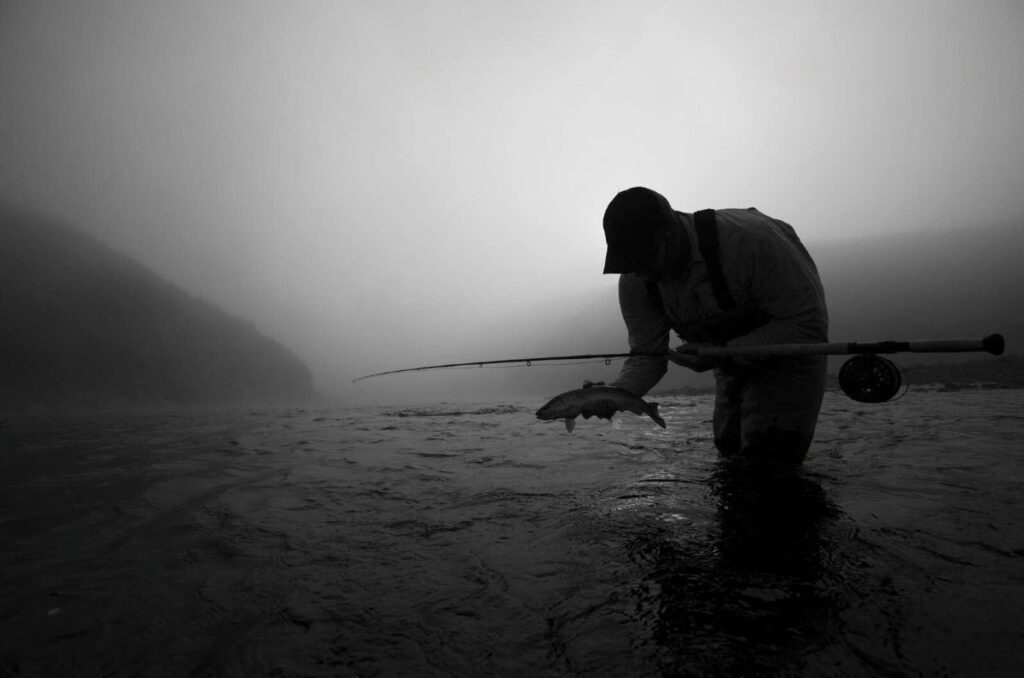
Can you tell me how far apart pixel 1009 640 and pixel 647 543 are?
5.24ft

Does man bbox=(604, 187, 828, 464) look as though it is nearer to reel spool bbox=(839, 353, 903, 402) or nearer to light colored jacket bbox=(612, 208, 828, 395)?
light colored jacket bbox=(612, 208, 828, 395)

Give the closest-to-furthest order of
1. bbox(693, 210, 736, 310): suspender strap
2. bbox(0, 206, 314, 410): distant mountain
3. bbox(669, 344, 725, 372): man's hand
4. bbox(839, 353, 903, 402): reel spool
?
bbox(839, 353, 903, 402): reel spool < bbox(693, 210, 736, 310): suspender strap < bbox(669, 344, 725, 372): man's hand < bbox(0, 206, 314, 410): distant mountain

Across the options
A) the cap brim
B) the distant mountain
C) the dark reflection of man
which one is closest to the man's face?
the cap brim

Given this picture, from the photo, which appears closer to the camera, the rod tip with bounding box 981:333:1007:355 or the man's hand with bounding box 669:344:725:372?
the rod tip with bounding box 981:333:1007:355

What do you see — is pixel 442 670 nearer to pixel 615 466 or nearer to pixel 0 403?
pixel 615 466

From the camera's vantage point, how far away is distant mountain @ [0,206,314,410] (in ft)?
221

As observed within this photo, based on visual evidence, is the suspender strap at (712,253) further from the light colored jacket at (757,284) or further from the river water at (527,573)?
the river water at (527,573)

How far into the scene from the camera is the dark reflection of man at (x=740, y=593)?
1.68 metres

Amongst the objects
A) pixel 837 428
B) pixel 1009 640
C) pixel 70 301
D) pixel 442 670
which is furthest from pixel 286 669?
pixel 70 301

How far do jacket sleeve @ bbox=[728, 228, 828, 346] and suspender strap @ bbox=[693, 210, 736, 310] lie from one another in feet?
0.86

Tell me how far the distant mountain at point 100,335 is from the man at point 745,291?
83345mm

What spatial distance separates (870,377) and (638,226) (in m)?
2.40

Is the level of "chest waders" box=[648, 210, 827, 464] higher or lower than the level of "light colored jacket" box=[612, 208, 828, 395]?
lower

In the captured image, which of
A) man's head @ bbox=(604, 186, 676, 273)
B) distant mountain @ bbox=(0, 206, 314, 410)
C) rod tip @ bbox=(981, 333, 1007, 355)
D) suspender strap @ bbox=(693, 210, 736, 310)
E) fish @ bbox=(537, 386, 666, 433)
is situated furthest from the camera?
distant mountain @ bbox=(0, 206, 314, 410)
